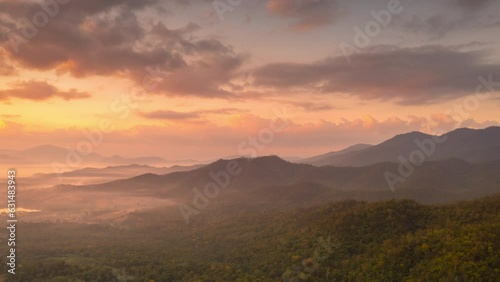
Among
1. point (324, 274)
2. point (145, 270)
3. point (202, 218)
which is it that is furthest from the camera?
point (202, 218)

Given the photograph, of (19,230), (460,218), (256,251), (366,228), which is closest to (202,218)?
(19,230)

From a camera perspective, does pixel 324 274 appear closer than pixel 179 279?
Yes

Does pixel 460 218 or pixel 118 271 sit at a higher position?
pixel 460 218

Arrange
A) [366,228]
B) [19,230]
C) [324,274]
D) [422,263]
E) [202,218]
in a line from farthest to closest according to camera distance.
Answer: [202,218], [19,230], [366,228], [324,274], [422,263]

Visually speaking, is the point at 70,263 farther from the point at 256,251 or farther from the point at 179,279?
the point at 256,251

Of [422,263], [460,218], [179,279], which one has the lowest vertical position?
[179,279]

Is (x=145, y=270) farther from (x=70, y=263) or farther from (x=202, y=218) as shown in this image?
(x=202, y=218)

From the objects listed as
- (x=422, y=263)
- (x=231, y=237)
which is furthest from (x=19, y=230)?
(x=422, y=263)
